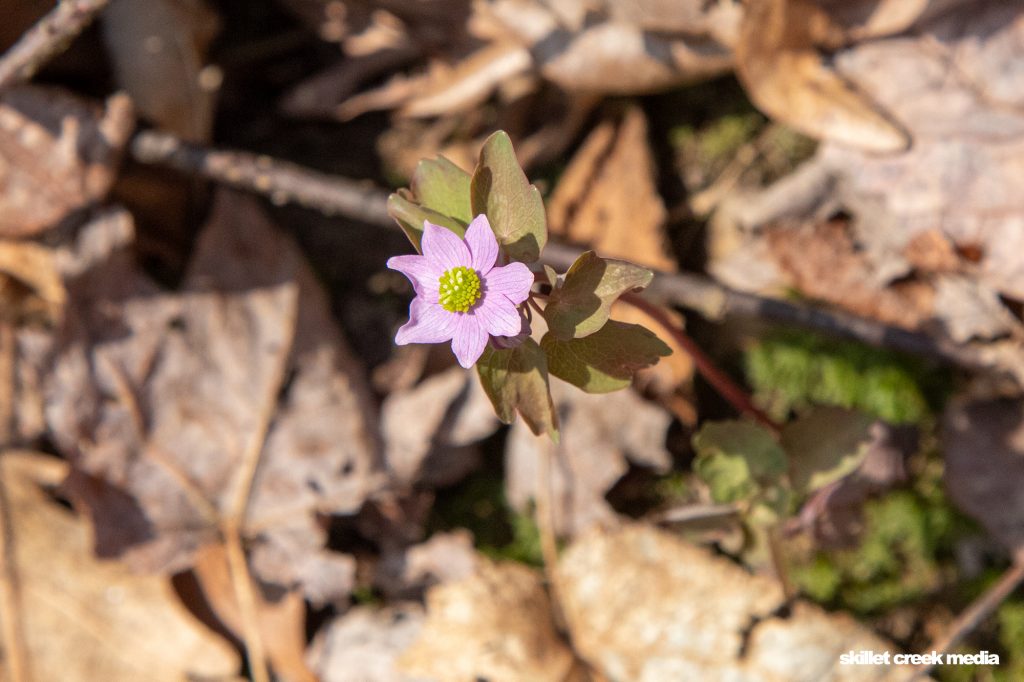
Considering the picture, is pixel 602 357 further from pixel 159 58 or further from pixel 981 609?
pixel 159 58

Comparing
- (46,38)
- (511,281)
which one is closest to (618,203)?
(511,281)

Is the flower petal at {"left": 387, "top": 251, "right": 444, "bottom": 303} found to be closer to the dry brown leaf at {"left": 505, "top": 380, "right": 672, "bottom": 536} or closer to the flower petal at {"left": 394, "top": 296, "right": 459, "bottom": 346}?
the flower petal at {"left": 394, "top": 296, "right": 459, "bottom": 346}

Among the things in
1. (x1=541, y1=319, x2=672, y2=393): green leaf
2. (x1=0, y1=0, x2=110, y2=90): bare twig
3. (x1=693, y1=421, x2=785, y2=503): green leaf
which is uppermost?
(x1=0, y1=0, x2=110, y2=90): bare twig

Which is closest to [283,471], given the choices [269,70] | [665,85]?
[269,70]

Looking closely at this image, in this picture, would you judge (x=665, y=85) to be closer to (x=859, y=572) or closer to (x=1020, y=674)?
(x=859, y=572)

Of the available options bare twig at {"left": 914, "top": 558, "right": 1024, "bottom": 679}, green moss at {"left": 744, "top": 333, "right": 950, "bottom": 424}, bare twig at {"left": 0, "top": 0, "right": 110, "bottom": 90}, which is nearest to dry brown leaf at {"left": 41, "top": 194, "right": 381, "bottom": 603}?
bare twig at {"left": 0, "top": 0, "right": 110, "bottom": 90}

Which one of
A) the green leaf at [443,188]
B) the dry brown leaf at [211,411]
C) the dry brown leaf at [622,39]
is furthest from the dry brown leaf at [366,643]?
the dry brown leaf at [622,39]

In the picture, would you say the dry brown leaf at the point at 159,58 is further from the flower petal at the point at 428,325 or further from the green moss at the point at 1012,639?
the green moss at the point at 1012,639

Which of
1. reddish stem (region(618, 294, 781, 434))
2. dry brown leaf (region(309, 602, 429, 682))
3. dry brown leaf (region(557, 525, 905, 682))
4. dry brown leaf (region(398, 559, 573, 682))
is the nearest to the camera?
reddish stem (region(618, 294, 781, 434))
